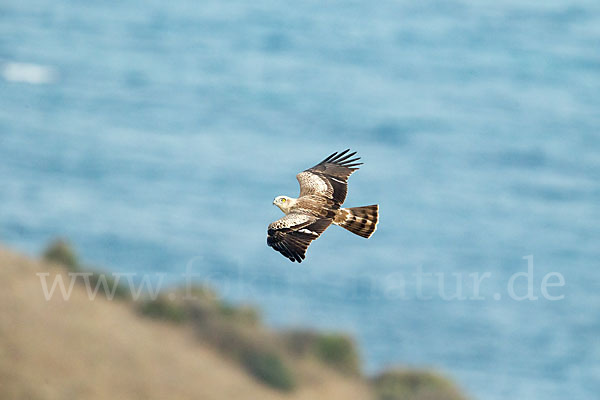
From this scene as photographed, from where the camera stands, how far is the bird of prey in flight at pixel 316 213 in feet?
38.1

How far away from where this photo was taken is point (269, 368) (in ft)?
177

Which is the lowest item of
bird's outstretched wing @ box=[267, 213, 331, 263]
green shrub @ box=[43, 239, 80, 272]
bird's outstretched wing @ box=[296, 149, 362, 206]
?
bird's outstretched wing @ box=[267, 213, 331, 263]

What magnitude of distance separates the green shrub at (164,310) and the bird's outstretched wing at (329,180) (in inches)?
1640

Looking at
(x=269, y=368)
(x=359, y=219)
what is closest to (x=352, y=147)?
(x=269, y=368)

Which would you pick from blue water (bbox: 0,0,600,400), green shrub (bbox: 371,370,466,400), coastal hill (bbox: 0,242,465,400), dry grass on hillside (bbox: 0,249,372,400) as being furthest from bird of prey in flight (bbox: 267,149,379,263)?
blue water (bbox: 0,0,600,400)

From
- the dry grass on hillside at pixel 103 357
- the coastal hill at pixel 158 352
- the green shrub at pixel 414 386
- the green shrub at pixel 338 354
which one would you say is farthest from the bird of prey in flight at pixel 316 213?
the green shrub at pixel 338 354

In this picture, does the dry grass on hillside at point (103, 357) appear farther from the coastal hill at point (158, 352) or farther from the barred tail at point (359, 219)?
the barred tail at point (359, 219)

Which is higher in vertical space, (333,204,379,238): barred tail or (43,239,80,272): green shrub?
(43,239,80,272): green shrub

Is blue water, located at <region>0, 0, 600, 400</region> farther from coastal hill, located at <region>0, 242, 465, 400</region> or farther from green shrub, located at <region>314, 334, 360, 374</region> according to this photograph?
coastal hill, located at <region>0, 242, 465, 400</region>

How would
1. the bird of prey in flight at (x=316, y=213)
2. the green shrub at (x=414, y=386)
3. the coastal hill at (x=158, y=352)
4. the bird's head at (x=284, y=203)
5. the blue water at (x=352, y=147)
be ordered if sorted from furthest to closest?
the blue water at (x=352, y=147)
the green shrub at (x=414, y=386)
the coastal hill at (x=158, y=352)
the bird's head at (x=284, y=203)
the bird of prey in flight at (x=316, y=213)

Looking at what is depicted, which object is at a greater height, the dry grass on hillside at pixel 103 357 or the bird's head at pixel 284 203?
the dry grass on hillside at pixel 103 357

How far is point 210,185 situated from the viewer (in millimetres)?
101125

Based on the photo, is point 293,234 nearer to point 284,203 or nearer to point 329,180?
point 284,203

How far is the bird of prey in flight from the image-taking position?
11625 mm
